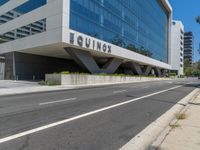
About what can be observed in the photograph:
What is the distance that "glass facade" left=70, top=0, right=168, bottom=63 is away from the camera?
33.9 meters

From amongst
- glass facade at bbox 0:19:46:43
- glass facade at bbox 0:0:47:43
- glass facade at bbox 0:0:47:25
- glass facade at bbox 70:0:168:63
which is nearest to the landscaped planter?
glass facade at bbox 70:0:168:63

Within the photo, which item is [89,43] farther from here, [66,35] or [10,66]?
[10,66]

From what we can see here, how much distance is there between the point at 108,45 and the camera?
3891 cm

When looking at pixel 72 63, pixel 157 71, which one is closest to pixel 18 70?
pixel 72 63

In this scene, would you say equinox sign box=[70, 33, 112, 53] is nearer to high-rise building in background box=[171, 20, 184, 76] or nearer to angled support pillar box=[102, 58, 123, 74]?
angled support pillar box=[102, 58, 123, 74]

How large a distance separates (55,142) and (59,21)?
25651 millimetres

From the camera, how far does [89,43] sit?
3306cm

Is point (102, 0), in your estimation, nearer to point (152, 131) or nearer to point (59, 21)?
point (59, 21)

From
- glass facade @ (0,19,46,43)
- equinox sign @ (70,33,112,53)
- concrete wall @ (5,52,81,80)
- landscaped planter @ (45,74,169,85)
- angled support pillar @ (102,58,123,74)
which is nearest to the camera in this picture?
landscaped planter @ (45,74,169,85)

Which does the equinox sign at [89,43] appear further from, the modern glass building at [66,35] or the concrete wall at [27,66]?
the concrete wall at [27,66]

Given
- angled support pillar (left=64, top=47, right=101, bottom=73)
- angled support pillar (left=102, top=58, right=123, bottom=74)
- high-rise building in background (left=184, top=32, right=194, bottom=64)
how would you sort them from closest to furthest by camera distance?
angled support pillar (left=64, top=47, right=101, bottom=73) < angled support pillar (left=102, top=58, right=123, bottom=74) < high-rise building in background (left=184, top=32, right=194, bottom=64)

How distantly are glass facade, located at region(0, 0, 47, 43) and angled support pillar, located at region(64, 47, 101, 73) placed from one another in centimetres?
508

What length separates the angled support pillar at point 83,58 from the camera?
32.6 meters

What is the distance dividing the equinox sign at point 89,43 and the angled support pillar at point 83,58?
1.72 m
